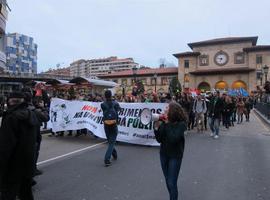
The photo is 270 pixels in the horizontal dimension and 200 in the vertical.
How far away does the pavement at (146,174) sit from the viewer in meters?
5.78

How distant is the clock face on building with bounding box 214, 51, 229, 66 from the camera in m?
75.1

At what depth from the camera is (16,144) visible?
387cm

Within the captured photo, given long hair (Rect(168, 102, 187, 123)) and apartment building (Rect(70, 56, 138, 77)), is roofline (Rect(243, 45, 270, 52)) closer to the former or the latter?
long hair (Rect(168, 102, 187, 123))

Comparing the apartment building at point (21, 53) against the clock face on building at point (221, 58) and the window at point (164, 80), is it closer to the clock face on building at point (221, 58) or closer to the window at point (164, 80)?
the window at point (164, 80)

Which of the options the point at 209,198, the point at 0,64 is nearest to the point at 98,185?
the point at 209,198

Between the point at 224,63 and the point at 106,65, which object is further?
the point at 106,65

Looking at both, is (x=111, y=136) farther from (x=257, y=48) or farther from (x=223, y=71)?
(x=223, y=71)

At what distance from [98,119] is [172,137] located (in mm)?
7889

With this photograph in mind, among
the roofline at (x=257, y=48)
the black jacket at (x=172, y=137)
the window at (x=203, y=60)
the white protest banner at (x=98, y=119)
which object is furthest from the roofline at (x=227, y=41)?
the black jacket at (x=172, y=137)

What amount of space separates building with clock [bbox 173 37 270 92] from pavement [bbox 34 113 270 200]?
6454cm

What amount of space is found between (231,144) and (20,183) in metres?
9.22

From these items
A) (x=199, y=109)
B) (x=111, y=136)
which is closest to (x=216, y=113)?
(x=199, y=109)

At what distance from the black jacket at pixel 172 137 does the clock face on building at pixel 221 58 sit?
73.6m

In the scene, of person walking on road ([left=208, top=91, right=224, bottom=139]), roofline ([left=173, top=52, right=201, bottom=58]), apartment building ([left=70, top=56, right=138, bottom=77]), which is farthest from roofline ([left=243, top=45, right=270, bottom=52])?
apartment building ([left=70, top=56, right=138, bottom=77])
